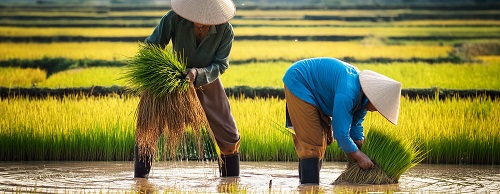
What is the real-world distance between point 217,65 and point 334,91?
0.78 meters

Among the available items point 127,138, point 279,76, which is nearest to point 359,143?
point 127,138

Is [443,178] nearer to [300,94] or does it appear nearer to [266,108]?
[300,94]

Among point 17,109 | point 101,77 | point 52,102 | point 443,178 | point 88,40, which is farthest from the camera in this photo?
point 88,40

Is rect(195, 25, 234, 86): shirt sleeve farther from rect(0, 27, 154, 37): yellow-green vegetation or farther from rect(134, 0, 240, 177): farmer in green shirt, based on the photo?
rect(0, 27, 154, 37): yellow-green vegetation

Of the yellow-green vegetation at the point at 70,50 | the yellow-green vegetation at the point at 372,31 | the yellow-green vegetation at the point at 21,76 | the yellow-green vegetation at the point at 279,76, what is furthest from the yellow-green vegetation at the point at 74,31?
the yellow-green vegetation at the point at 279,76

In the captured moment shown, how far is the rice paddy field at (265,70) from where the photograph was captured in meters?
7.52

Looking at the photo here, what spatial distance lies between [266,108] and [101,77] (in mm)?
4229

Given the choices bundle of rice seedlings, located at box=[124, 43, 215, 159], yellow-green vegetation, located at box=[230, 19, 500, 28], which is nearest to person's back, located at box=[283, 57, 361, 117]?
bundle of rice seedlings, located at box=[124, 43, 215, 159]

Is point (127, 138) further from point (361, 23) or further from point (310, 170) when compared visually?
point (361, 23)

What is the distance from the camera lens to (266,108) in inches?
348

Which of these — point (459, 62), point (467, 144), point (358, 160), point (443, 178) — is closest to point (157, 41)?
point (358, 160)

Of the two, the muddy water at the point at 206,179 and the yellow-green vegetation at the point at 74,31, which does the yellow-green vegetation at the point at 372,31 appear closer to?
the yellow-green vegetation at the point at 74,31

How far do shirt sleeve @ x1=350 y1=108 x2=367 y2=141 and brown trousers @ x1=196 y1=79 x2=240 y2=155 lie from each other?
0.76 meters

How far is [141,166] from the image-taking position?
6.18 metres
